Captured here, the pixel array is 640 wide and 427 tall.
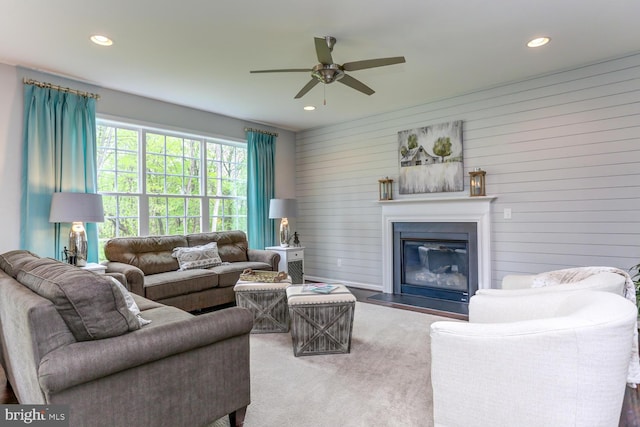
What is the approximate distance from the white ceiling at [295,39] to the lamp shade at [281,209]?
1719mm

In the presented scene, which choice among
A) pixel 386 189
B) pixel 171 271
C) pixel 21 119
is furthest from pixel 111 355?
pixel 386 189

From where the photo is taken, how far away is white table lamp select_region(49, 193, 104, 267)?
3271 millimetres

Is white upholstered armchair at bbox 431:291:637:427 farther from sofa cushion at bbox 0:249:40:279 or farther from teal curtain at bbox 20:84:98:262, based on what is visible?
teal curtain at bbox 20:84:98:262

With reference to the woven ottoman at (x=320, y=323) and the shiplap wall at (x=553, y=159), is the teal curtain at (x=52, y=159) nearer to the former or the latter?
the woven ottoman at (x=320, y=323)

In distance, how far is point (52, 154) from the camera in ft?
11.8

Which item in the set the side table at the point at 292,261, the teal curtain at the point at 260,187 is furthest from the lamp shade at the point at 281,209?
the side table at the point at 292,261

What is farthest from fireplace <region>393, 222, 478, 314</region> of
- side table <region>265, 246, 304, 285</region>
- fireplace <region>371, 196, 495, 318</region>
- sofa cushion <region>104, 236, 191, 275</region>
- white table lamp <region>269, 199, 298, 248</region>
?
sofa cushion <region>104, 236, 191, 275</region>

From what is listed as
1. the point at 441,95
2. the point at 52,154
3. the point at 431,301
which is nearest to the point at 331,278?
the point at 431,301

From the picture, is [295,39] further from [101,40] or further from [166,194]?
[166,194]

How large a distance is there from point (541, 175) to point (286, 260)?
3487mm

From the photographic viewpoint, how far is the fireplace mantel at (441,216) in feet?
13.6

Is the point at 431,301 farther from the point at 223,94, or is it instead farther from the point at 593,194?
the point at 223,94

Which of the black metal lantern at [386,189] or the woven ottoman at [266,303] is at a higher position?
the black metal lantern at [386,189]

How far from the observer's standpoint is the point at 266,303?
334cm
